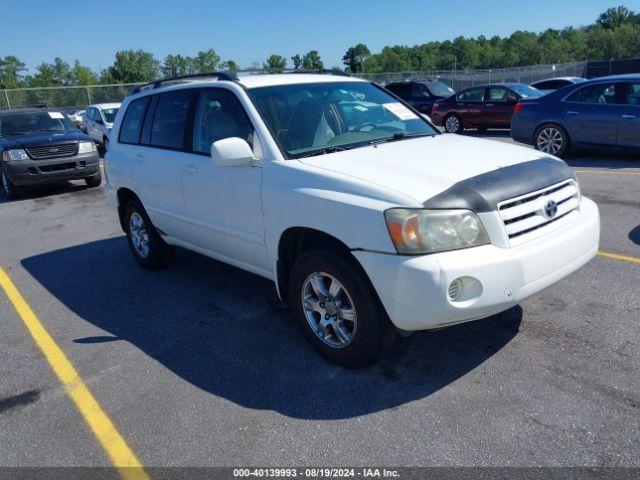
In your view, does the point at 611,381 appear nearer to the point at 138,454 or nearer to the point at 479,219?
the point at 479,219

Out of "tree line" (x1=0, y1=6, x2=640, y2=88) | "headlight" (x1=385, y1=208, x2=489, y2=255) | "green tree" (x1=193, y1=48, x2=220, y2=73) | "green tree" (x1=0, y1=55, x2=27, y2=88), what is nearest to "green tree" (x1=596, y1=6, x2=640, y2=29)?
"tree line" (x1=0, y1=6, x2=640, y2=88)

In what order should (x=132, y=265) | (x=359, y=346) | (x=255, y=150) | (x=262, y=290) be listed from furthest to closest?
(x=132, y=265) → (x=262, y=290) → (x=255, y=150) → (x=359, y=346)

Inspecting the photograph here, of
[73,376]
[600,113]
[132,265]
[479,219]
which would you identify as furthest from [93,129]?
[479,219]

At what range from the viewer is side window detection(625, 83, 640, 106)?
9.43m

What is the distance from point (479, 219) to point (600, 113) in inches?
321

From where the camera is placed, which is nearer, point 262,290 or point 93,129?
point 262,290

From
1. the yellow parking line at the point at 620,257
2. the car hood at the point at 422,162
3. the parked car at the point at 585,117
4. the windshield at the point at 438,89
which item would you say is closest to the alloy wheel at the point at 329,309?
the car hood at the point at 422,162

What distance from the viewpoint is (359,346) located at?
3.36 metres

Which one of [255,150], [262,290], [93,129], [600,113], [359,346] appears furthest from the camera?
[93,129]

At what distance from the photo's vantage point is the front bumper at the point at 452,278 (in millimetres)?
2904

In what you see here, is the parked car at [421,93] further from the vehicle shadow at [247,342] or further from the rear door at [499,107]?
the vehicle shadow at [247,342]

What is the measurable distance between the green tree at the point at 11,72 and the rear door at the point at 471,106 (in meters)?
65.5

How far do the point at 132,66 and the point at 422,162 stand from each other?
72.2m

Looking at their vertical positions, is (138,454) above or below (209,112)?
below
